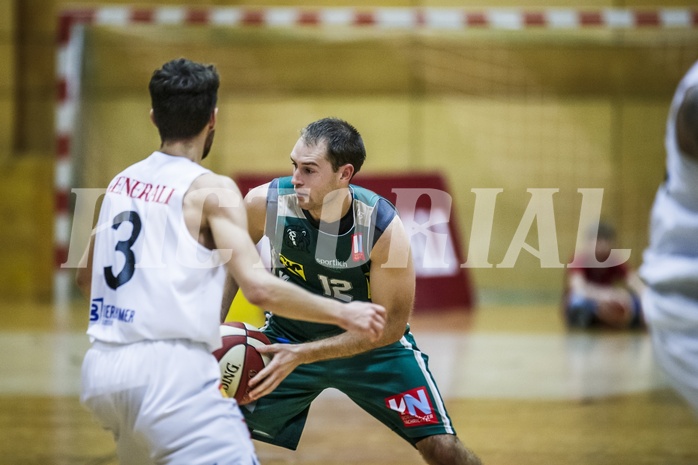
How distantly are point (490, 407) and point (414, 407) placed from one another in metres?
2.90

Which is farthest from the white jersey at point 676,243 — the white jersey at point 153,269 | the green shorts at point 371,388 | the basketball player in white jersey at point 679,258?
the white jersey at point 153,269

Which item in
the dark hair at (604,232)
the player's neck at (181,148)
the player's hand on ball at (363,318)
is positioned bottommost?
the dark hair at (604,232)

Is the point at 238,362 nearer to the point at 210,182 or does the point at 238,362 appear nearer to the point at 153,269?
the point at 153,269

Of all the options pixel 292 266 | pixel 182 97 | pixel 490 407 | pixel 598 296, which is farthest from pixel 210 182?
pixel 598 296

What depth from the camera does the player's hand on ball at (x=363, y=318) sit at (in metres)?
3.63

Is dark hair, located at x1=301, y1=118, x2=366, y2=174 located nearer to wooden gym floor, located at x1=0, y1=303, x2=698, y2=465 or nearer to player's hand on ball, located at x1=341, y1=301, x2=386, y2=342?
player's hand on ball, located at x1=341, y1=301, x2=386, y2=342

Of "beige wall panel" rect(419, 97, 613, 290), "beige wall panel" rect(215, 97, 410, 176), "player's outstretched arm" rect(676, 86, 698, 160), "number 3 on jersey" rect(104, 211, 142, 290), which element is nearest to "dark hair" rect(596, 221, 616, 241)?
"beige wall panel" rect(419, 97, 613, 290)

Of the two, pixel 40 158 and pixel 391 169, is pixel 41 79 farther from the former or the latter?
pixel 391 169

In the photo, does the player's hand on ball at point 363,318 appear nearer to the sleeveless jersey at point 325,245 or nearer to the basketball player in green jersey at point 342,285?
the basketball player in green jersey at point 342,285

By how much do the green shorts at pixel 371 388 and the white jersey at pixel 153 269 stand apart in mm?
1220

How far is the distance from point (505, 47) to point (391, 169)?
8.85 feet

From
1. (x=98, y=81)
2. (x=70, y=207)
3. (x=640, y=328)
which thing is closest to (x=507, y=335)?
(x=640, y=328)

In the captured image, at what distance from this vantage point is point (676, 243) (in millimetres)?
3473

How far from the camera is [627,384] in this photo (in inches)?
337
